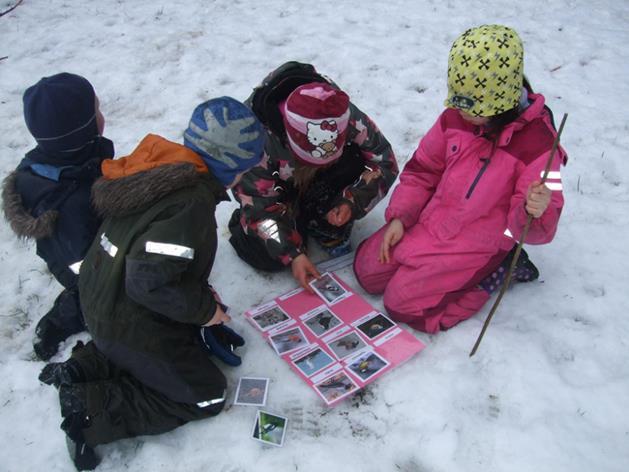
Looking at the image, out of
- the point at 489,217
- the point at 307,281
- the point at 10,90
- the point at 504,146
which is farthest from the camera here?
the point at 10,90

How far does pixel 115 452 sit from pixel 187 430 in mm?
295

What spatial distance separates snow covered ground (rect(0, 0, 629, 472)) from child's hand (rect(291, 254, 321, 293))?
158 millimetres

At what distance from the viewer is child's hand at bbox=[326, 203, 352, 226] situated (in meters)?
2.69

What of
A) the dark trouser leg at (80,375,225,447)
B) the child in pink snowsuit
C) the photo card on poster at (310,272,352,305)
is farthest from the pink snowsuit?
the dark trouser leg at (80,375,225,447)

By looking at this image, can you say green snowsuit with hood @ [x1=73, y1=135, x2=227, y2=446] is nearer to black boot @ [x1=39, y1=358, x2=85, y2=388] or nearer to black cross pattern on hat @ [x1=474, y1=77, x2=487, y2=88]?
black boot @ [x1=39, y1=358, x2=85, y2=388]

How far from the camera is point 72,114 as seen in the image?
1993 millimetres

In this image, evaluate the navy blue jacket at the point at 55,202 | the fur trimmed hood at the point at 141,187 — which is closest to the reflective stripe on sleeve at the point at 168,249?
the fur trimmed hood at the point at 141,187

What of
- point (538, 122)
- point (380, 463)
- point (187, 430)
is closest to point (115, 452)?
point (187, 430)

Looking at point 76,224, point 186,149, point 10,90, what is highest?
point 186,149

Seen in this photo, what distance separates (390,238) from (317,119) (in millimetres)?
746

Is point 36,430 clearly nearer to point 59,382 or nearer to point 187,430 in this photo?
point 59,382

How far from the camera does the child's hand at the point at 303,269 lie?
8.66 ft

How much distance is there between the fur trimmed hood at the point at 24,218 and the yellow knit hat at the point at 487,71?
1.69 metres

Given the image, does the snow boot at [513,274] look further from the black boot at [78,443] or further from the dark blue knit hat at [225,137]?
the black boot at [78,443]
